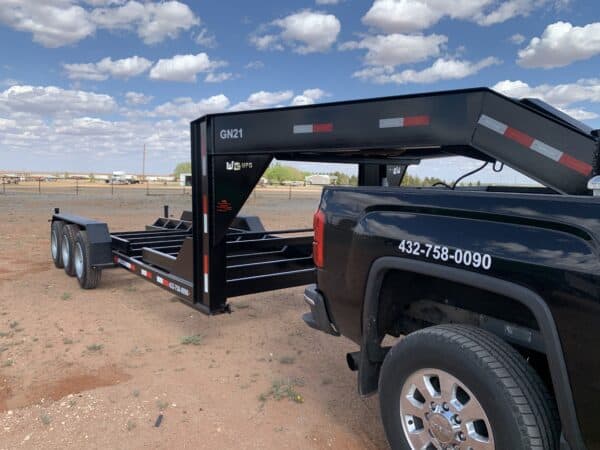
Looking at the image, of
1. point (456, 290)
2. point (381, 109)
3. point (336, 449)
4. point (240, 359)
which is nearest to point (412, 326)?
point (456, 290)

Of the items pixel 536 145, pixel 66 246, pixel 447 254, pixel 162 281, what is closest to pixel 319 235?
pixel 447 254

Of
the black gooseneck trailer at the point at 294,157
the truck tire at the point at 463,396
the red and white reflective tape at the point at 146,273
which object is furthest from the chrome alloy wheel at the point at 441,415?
the red and white reflective tape at the point at 146,273

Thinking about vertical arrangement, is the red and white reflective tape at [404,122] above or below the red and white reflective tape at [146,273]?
above

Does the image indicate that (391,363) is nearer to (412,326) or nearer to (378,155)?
(412,326)

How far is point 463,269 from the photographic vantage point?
7.46 ft

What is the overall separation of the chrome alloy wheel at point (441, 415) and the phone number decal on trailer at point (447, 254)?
1.76 feet

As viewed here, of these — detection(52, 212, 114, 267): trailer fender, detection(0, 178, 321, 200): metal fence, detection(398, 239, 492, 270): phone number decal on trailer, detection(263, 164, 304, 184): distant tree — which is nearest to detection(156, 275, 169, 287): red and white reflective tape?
detection(52, 212, 114, 267): trailer fender

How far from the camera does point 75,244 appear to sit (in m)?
7.36

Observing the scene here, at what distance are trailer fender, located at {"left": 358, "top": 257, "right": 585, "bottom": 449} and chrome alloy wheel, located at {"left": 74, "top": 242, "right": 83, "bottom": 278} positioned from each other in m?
5.58

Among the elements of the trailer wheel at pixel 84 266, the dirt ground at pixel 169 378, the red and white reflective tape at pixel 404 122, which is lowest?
the dirt ground at pixel 169 378

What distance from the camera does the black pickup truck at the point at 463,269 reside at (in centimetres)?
195

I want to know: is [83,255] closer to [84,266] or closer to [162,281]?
[84,266]

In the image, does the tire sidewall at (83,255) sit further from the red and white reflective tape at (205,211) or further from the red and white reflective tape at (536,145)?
the red and white reflective tape at (536,145)

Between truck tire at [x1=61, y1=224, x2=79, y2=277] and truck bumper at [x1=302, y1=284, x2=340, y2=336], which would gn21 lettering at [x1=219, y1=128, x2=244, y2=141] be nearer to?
truck bumper at [x1=302, y1=284, x2=340, y2=336]
